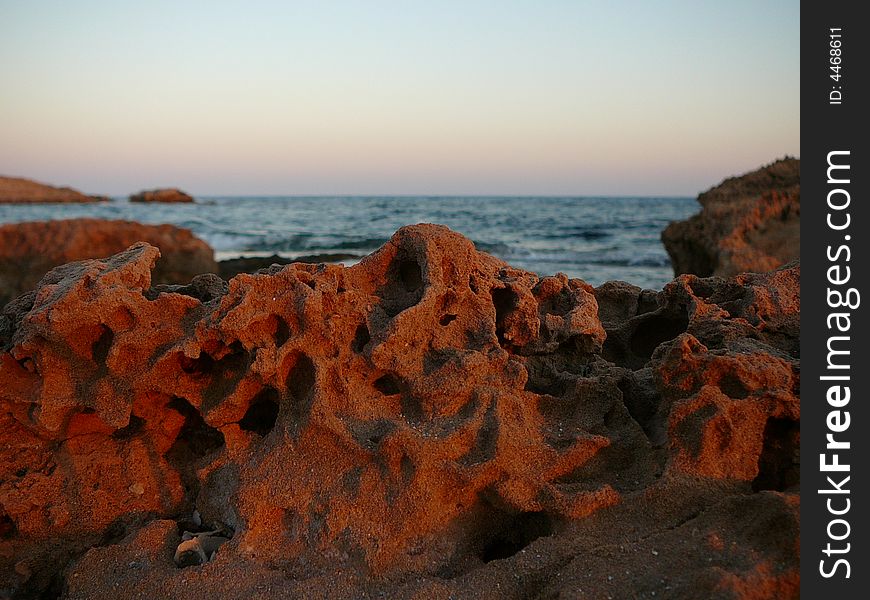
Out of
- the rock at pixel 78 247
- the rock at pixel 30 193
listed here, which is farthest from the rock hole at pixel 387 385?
the rock at pixel 30 193

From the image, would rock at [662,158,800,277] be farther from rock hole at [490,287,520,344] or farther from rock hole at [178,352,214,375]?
rock hole at [178,352,214,375]

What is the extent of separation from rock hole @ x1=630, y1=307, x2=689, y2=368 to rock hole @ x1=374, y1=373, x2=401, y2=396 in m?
1.42

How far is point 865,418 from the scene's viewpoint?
204 centimetres

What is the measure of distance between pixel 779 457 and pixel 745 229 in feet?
20.9

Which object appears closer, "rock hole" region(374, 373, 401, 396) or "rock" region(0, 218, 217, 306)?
"rock hole" region(374, 373, 401, 396)

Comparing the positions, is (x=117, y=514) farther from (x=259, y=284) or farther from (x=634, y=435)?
(x=634, y=435)

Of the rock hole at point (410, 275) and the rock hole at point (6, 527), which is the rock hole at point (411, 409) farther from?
the rock hole at point (6, 527)

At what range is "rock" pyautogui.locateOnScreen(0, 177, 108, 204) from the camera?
165 ft

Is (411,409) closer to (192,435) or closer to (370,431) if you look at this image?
(370,431)

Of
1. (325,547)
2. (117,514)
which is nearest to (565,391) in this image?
(325,547)

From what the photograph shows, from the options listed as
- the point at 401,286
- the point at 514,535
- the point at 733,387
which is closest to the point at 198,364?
the point at 401,286

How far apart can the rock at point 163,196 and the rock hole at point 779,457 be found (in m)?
62.6

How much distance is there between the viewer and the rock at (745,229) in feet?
25.0

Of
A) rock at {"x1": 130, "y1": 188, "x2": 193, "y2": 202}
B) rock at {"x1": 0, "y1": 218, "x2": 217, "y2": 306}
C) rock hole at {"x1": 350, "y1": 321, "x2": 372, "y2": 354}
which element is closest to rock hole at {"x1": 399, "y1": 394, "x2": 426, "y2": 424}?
rock hole at {"x1": 350, "y1": 321, "x2": 372, "y2": 354}
